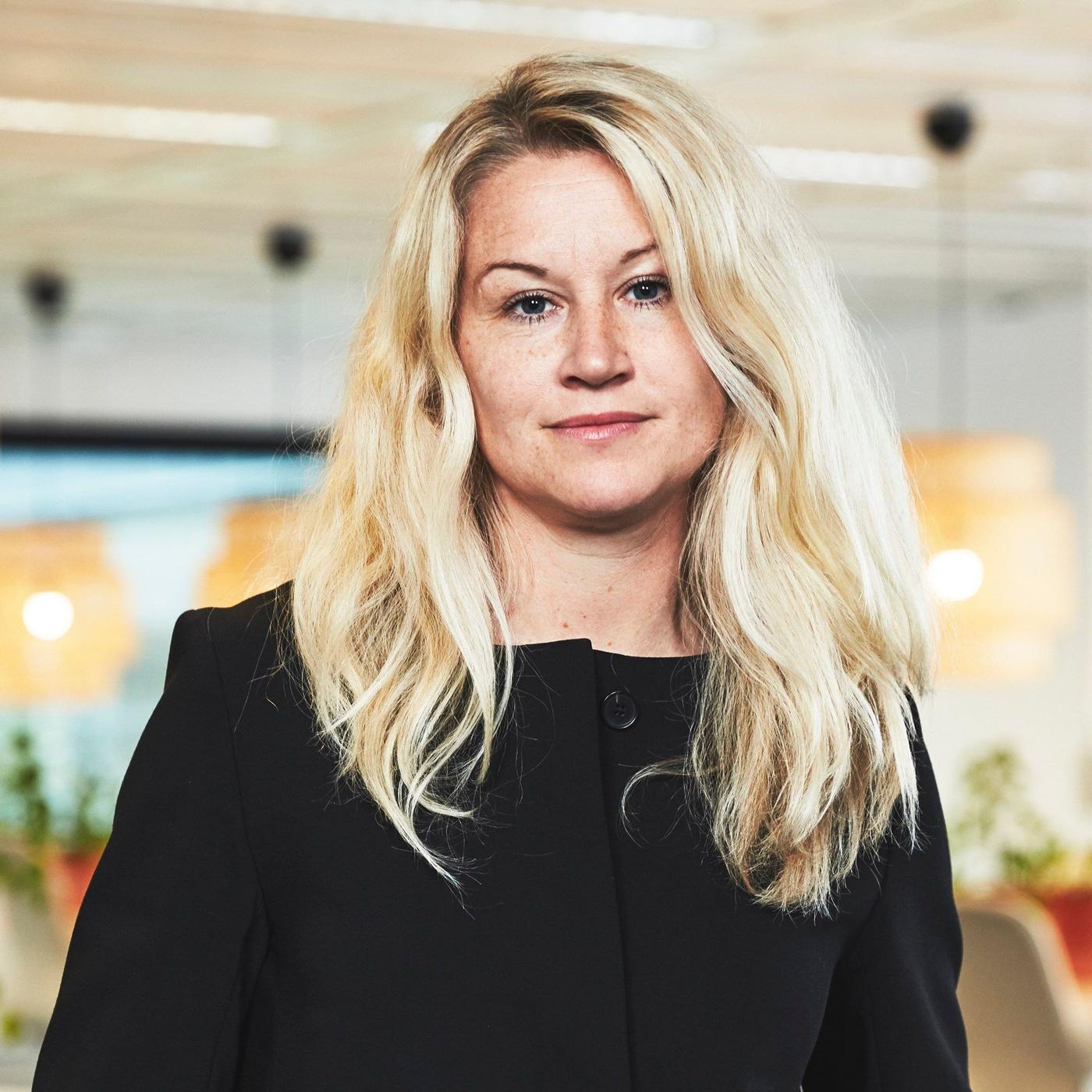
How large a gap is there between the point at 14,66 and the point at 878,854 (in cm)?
311

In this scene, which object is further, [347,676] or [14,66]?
[14,66]

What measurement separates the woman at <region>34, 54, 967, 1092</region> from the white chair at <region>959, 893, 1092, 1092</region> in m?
2.80

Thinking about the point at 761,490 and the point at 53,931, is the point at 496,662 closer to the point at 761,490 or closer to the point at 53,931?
the point at 761,490

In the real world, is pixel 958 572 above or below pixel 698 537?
above

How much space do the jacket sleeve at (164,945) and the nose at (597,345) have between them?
0.39 metres

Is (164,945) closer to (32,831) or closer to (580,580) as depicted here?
(580,580)

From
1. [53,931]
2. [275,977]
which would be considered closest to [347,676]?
[275,977]

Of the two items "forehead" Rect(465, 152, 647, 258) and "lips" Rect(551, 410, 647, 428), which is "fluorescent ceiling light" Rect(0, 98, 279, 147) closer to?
"forehead" Rect(465, 152, 647, 258)

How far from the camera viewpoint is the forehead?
1335 millimetres

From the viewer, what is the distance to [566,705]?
137 centimetres

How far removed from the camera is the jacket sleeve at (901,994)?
143 cm

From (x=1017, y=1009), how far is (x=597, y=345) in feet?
10.9

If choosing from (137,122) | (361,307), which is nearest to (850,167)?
(137,122)

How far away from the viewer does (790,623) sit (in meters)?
1.43
